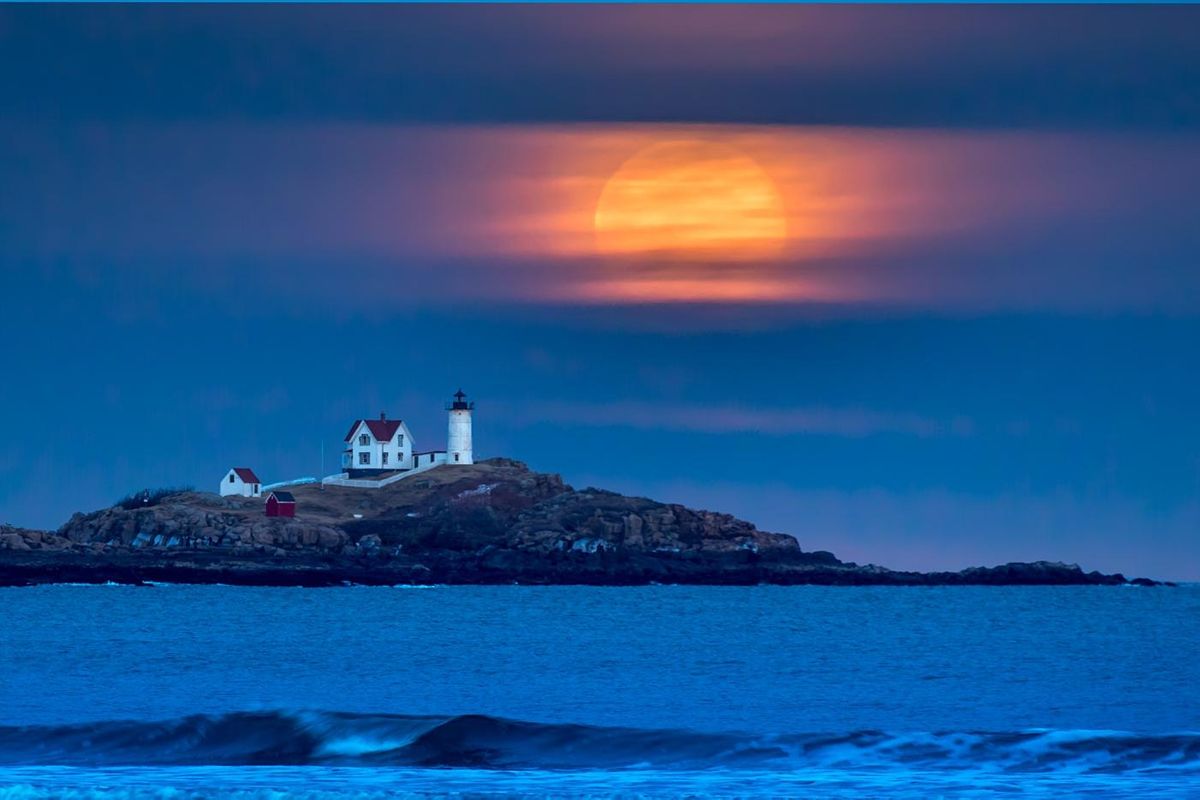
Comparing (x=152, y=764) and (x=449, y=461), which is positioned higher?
(x=449, y=461)

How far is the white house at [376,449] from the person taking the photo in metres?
130

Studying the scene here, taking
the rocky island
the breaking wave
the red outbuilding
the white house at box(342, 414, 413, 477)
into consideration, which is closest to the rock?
the rocky island

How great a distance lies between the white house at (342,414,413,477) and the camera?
427ft

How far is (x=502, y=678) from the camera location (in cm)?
4081

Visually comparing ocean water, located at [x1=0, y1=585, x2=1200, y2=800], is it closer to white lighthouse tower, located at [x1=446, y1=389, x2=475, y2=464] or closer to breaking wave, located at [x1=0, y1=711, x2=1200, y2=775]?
breaking wave, located at [x1=0, y1=711, x2=1200, y2=775]

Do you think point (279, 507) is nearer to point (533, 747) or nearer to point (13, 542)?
point (13, 542)

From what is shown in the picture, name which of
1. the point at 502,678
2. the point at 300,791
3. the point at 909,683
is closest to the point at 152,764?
the point at 300,791

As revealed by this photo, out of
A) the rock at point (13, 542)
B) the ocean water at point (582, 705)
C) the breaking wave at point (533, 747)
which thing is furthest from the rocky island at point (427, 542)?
the breaking wave at point (533, 747)

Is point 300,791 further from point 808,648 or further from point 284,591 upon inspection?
point 284,591

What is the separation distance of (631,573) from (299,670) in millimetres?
66096

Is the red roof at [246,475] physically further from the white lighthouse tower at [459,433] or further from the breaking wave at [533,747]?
the breaking wave at [533,747]

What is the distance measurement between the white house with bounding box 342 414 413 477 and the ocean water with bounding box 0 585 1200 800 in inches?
2287

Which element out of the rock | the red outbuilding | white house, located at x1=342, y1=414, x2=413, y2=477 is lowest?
the rock

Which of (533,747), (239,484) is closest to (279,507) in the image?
(239,484)
